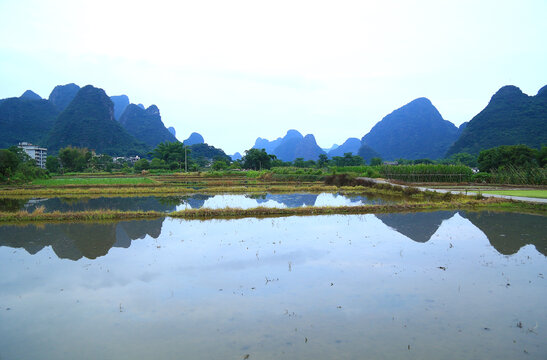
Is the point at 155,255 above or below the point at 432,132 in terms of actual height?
below

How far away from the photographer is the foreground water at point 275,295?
12.0 ft

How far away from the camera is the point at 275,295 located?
4945 mm

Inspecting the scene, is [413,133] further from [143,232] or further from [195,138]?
[143,232]

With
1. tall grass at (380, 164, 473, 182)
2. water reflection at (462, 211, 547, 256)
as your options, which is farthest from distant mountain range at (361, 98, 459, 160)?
water reflection at (462, 211, 547, 256)

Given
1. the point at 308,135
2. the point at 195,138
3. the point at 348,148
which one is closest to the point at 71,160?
the point at 308,135

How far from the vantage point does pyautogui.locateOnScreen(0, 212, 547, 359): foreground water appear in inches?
144

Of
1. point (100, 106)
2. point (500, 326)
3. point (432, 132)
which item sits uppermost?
point (100, 106)

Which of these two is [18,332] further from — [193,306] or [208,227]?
[208,227]

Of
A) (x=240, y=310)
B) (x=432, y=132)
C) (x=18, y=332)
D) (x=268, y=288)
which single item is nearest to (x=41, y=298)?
(x=18, y=332)

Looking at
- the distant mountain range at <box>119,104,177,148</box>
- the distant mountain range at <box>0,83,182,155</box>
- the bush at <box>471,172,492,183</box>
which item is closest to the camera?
the bush at <box>471,172,492,183</box>

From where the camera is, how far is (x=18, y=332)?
4016 millimetres

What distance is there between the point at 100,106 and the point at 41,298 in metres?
93.4

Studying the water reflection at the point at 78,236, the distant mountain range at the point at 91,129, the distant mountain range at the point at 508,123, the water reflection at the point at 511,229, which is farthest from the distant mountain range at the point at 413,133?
the water reflection at the point at 78,236

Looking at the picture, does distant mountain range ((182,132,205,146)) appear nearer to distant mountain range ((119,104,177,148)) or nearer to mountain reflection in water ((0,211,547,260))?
distant mountain range ((119,104,177,148))
